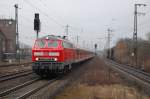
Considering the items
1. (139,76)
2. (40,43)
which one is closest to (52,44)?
(40,43)

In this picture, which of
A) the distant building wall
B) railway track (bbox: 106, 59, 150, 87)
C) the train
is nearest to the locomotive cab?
the train

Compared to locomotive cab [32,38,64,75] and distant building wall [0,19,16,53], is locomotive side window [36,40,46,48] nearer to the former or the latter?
locomotive cab [32,38,64,75]

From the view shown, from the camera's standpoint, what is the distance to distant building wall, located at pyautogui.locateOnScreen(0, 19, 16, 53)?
82.2m

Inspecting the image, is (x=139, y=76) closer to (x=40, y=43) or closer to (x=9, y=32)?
(x=40, y=43)

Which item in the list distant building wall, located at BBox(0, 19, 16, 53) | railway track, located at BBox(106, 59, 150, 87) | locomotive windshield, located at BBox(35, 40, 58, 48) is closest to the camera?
railway track, located at BBox(106, 59, 150, 87)

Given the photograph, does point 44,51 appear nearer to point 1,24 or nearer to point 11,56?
point 11,56

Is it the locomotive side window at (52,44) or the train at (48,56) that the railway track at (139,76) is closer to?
the train at (48,56)

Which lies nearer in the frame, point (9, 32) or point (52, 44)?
point (52, 44)

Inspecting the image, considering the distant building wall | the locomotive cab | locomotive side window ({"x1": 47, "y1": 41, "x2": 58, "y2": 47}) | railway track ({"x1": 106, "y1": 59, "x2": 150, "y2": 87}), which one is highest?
the distant building wall

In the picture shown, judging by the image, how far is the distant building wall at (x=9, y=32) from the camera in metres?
82.2

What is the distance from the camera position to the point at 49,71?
20.1 m

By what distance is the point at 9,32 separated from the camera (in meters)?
86.9

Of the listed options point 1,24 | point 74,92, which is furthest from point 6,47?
point 74,92

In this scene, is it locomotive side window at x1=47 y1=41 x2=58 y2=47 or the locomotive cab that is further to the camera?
locomotive side window at x1=47 y1=41 x2=58 y2=47
